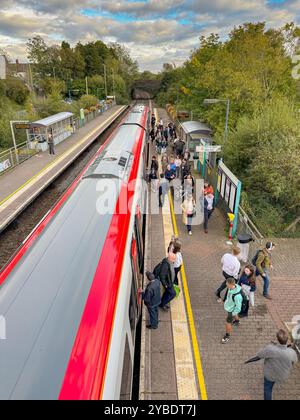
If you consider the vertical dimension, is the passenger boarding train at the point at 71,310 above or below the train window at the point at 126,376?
above

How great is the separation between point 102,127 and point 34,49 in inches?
2041

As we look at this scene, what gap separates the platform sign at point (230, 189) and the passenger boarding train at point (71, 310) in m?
4.90

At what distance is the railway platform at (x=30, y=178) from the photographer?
A: 12.7 metres

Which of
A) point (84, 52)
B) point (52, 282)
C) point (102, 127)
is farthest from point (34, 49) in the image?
point (52, 282)

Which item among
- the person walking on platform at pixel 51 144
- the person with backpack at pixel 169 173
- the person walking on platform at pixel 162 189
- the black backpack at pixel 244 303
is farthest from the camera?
the person walking on platform at pixel 51 144

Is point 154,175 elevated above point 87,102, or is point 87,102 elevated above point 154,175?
point 87,102

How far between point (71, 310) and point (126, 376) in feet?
4.68

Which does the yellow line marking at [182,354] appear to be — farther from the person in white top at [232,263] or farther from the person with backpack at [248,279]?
the person with backpack at [248,279]

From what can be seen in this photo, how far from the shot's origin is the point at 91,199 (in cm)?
656

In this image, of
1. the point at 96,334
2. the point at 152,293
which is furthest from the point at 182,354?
the point at 96,334

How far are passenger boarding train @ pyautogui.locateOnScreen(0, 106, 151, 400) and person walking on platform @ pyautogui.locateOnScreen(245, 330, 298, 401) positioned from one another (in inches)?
84.3

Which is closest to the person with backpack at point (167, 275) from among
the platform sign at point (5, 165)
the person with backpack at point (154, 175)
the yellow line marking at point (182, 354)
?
the yellow line marking at point (182, 354)

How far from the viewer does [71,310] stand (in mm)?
3586

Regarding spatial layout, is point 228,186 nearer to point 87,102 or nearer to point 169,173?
point 169,173
